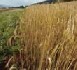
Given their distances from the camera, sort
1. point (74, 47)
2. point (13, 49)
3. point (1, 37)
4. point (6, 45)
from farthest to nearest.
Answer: point (1, 37)
point (6, 45)
point (13, 49)
point (74, 47)

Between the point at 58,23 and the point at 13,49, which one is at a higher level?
the point at 58,23

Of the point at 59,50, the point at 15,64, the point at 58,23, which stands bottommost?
the point at 15,64

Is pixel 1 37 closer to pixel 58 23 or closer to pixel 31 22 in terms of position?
pixel 31 22

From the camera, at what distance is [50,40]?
2771mm

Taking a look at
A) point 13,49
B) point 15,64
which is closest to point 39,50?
point 15,64

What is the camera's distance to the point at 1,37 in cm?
412

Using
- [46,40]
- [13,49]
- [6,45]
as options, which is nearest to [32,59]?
[46,40]

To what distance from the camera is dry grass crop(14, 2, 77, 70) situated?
8.50 feet

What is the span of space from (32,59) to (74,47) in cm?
58

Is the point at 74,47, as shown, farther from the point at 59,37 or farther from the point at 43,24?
the point at 43,24

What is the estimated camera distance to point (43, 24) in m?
3.22

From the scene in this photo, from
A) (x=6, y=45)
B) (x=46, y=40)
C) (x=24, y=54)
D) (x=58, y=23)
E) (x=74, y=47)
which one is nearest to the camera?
(x=74, y=47)

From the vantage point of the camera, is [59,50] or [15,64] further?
[15,64]

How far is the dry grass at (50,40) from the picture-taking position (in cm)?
259
